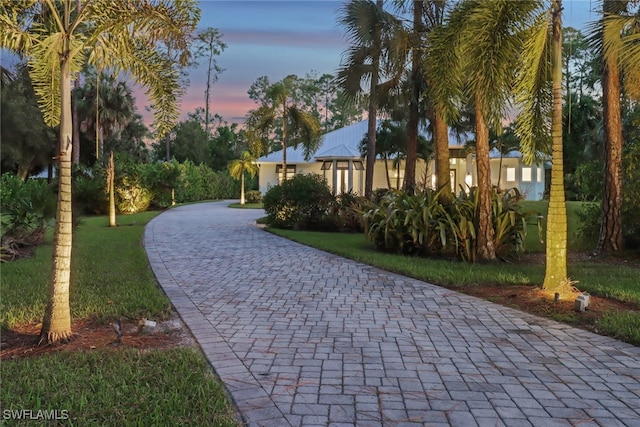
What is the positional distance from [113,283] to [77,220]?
3.77 meters

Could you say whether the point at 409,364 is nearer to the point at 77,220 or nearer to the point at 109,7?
the point at 109,7

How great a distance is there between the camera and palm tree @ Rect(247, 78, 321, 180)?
2042 cm

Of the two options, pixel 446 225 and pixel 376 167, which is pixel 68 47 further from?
pixel 376 167

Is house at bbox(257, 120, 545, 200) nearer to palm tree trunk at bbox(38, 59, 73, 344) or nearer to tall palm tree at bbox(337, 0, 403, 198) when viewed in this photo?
tall palm tree at bbox(337, 0, 403, 198)

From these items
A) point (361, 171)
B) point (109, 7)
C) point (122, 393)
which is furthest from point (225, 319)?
point (361, 171)

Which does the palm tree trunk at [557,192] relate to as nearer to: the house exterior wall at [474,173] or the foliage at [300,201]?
the foliage at [300,201]

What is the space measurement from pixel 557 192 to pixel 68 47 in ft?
20.1

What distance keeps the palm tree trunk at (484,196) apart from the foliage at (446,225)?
0.17 metres

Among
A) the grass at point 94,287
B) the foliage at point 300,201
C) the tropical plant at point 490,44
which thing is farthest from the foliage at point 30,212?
the tropical plant at point 490,44

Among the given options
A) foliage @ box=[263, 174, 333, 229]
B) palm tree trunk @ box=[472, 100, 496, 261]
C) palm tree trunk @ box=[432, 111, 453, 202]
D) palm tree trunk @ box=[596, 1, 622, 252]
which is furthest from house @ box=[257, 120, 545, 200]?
palm tree trunk @ box=[472, 100, 496, 261]

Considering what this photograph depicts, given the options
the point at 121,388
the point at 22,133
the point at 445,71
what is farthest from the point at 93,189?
the point at 121,388

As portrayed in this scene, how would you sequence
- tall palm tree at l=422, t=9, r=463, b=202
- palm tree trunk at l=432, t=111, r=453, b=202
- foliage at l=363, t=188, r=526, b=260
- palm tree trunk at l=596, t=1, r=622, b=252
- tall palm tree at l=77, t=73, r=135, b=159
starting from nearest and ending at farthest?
tall palm tree at l=422, t=9, r=463, b=202
foliage at l=363, t=188, r=526, b=260
palm tree trunk at l=596, t=1, r=622, b=252
palm tree trunk at l=432, t=111, r=453, b=202
tall palm tree at l=77, t=73, r=135, b=159

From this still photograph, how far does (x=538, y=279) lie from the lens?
7.73m

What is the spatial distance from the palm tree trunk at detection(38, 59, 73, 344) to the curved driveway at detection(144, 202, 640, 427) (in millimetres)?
1345
